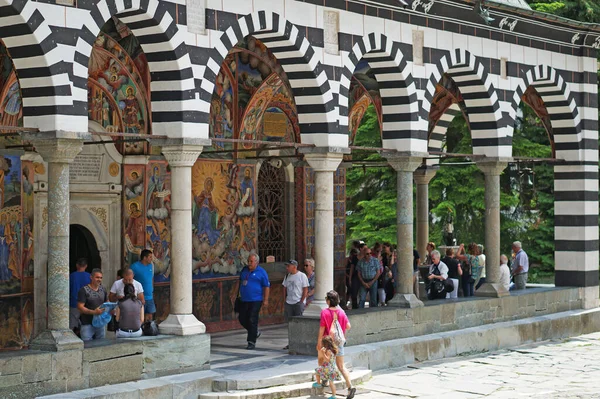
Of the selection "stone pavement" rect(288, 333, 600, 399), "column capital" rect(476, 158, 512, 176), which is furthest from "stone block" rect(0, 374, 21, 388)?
"column capital" rect(476, 158, 512, 176)

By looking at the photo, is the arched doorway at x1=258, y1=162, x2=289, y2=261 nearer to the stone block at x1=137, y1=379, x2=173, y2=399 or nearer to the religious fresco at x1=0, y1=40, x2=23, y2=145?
the religious fresco at x1=0, y1=40, x2=23, y2=145

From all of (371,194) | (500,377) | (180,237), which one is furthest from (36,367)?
(371,194)

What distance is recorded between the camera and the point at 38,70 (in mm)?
12141

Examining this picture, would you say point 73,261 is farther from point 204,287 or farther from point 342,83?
point 342,83

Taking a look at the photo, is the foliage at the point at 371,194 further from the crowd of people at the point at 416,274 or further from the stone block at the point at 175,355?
the stone block at the point at 175,355

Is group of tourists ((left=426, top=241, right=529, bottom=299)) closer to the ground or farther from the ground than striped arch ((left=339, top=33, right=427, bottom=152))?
closer to the ground

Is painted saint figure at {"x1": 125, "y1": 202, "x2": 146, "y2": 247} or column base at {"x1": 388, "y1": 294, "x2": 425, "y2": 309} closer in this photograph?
painted saint figure at {"x1": 125, "y1": 202, "x2": 146, "y2": 247}

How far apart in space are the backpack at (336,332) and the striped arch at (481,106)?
6.36m

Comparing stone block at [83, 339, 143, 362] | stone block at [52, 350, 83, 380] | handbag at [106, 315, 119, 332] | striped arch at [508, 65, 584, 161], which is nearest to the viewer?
stone block at [52, 350, 83, 380]

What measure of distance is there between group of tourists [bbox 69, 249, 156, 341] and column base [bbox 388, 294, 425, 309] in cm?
444

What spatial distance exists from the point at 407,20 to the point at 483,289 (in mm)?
4727

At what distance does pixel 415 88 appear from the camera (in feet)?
56.6

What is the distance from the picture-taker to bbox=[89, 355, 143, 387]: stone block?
12.3m

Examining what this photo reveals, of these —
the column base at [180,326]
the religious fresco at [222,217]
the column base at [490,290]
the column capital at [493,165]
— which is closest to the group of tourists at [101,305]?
the column base at [180,326]
